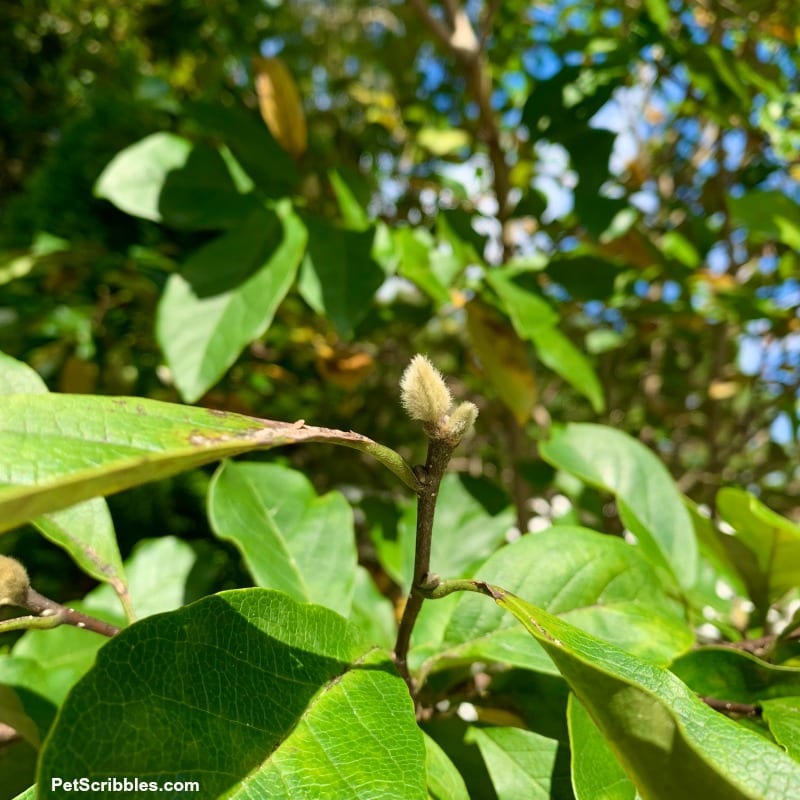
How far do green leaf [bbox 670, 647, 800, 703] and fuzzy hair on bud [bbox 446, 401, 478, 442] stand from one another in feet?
1.05

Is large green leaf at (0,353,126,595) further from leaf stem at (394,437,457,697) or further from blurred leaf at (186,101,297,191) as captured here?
blurred leaf at (186,101,297,191)

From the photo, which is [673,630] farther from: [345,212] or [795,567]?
[345,212]

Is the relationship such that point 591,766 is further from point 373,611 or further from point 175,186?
point 175,186

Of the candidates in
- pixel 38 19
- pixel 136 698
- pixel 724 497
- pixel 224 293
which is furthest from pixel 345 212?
pixel 38 19

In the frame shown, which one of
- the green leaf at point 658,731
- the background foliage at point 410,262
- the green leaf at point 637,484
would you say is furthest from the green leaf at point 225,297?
the green leaf at point 658,731

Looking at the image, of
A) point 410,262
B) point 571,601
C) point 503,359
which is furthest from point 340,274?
point 571,601

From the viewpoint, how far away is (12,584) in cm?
45

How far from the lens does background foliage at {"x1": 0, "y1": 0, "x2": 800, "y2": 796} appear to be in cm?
91

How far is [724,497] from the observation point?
0.71 metres

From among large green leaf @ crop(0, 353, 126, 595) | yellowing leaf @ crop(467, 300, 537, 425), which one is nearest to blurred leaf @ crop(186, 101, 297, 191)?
yellowing leaf @ crop(467, 300, 537, 425)

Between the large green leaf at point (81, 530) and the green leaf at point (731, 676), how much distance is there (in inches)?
19.3

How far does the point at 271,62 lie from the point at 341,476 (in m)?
0.90

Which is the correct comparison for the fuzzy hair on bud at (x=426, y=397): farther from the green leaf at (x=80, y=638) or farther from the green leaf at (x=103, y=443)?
the green leaf at (x=80, y=638)

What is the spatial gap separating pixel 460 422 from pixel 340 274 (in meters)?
0.60
